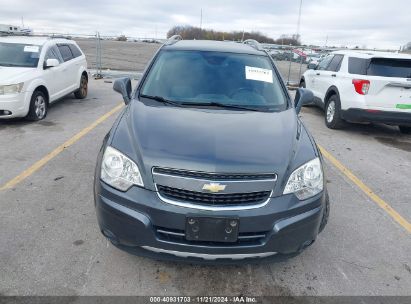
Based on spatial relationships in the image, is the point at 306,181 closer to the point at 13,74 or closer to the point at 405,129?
the point at 13,74

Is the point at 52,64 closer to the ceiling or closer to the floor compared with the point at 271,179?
closer to the ceiling

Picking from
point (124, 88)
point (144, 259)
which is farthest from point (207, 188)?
point (124, 88)

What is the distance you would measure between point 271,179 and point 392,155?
4.93 metres

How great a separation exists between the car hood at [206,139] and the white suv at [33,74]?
14.1 feet

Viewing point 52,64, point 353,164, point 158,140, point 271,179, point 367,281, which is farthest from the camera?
point 52,64

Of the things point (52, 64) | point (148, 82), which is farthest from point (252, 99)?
point (52, 64)

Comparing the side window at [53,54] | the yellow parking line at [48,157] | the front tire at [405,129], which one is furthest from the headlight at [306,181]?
the side window at [53,54]

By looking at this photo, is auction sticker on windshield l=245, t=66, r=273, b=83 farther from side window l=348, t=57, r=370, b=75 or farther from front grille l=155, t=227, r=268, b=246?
side window l=348, t=57, r=370, b=75

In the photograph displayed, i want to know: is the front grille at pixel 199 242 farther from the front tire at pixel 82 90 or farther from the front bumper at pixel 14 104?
the front tire at pixel 82 90

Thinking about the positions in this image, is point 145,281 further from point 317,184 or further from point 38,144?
point 38,144

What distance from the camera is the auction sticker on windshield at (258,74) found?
12.7ft

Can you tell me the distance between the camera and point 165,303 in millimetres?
2537

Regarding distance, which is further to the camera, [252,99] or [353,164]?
[353,164]

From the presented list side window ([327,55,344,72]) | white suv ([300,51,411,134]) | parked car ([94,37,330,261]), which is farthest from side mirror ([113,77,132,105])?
side window ([327,55,344,72])
